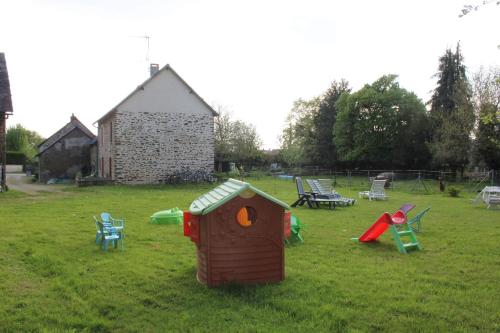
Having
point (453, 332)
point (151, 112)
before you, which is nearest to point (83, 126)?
point (151, 112)

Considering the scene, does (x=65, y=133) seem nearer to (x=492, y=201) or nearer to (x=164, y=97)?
(x=164, y=97)

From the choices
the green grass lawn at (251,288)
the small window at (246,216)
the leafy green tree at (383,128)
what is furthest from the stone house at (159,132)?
the small window at (246,216)

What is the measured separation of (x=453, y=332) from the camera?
4.48 meters

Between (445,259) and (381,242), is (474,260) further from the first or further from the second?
(381,242)

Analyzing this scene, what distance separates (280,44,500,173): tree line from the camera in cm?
3170

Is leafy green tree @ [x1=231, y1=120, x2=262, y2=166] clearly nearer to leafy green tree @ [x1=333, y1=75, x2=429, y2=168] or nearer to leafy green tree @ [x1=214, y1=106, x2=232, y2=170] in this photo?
leafy green tree @ [x1=214, y1=106, x2=232, y2=170]

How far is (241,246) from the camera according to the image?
5.89 m

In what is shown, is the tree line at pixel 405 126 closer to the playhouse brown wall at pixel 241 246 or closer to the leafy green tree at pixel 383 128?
the leafy green tree at pixel 383 128

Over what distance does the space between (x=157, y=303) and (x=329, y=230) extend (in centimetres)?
621

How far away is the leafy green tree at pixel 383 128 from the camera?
135ft

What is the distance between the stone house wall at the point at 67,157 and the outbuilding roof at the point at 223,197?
31.6m

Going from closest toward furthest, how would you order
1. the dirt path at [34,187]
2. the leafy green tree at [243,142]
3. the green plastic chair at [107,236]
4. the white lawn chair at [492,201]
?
the green plastic chair at [107,236] → the white lawn chair at [492,201] → the dirt path at [34,187] → the leafy green tree at [243,142]

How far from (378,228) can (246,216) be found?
154 inches

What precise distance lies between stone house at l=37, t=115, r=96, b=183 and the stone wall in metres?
8.03
